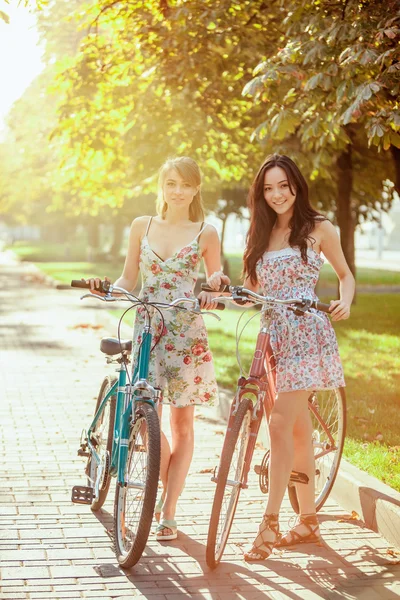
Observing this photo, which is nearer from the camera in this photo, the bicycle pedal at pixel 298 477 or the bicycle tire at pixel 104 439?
the bicycle pedal at pixel 298 477

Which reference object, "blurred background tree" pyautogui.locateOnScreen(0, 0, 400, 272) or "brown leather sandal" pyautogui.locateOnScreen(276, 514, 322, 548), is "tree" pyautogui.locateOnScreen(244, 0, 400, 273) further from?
"brown leather sandal" pyautogui.locateOnScreen(276, 514, 322, 548)

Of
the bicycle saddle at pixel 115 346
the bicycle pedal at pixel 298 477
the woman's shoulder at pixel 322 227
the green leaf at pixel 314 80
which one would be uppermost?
the green leaf at pixel 314 80

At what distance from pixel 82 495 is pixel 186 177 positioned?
1.84 m

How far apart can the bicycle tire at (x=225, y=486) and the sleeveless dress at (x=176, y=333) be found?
508 mm

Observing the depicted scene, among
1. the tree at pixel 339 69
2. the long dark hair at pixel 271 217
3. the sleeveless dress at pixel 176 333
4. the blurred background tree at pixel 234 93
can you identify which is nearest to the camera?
the long dark hair at pixel 271 217

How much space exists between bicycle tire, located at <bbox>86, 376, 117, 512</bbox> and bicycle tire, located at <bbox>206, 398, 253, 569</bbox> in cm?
80

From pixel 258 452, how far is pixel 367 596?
133 inches

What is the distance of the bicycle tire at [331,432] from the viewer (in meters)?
6.00

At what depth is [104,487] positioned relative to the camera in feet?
19.3

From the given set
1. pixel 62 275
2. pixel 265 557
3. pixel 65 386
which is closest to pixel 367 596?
pixel 265 557

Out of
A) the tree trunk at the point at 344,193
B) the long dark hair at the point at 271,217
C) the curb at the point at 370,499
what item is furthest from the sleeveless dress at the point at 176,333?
the tree trunk at the point at 344,193

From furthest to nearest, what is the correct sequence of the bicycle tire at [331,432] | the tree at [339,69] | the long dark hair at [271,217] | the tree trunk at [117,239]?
the tree trunk at [117,239] < the tree at [339,69] < the bicycle tire at [331,432] < the long dark hair at [271,217]

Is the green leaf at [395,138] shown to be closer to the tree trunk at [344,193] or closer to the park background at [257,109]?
the park background at [257,109]

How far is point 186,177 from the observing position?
5.55 m
